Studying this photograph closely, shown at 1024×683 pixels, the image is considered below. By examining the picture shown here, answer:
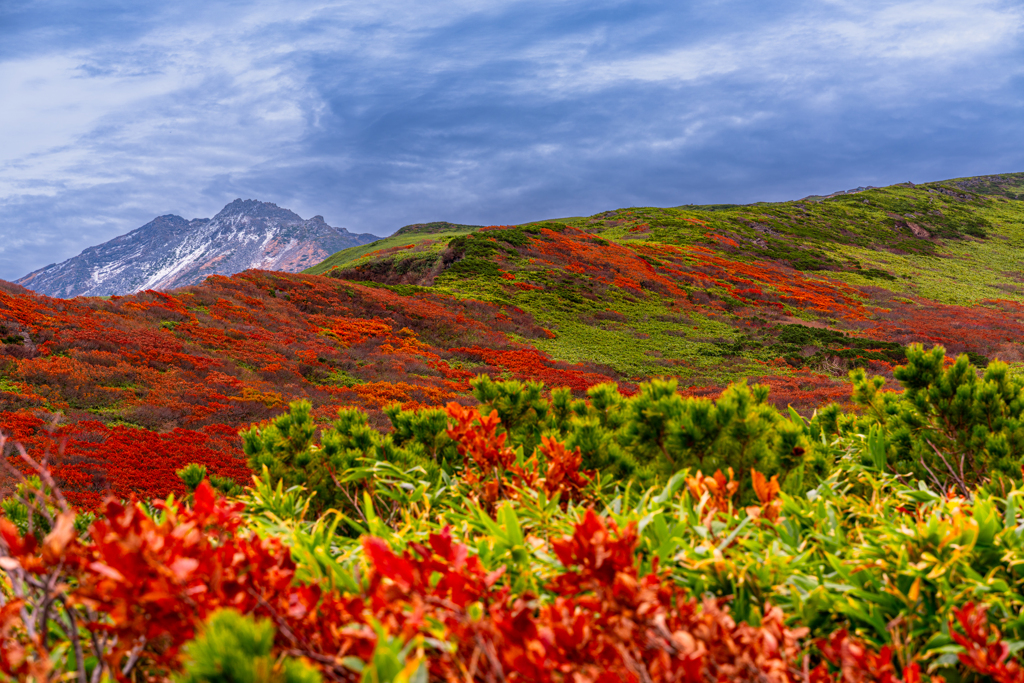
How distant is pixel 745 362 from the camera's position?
21.0m

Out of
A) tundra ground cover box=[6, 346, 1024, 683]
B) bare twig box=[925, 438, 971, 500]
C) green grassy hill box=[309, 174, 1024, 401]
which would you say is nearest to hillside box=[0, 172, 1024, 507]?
green grassy hill box=[309, 174, 1024, 401]

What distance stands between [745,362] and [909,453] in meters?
18.7

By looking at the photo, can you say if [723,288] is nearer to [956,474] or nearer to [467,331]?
[467,331]

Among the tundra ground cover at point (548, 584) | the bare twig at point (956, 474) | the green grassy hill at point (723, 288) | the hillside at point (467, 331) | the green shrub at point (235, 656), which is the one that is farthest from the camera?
the green grassy hill at point (723, 288)

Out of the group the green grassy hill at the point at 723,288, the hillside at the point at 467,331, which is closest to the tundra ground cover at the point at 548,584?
the hillside at the point at 467,331

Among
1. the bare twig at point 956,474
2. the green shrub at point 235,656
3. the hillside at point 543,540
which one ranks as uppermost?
the green shrub at point 235,656

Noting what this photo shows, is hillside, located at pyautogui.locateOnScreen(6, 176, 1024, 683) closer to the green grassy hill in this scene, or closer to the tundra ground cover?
the tundra ground cover

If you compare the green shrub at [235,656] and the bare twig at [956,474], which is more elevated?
the green shrub at [235,656]

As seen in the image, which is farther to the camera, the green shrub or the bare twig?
the bare twig

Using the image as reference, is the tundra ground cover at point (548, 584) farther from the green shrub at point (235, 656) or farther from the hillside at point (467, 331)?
the hillside at point (467, 331)

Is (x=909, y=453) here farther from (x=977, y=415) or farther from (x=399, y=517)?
(x=399, y=517)

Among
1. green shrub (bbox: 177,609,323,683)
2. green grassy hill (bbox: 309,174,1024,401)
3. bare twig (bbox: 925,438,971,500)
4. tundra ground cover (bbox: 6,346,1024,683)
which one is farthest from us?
green grassy hill (bbox: 309,174,1024,401)

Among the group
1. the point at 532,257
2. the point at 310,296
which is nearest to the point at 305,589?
the point at 310,296

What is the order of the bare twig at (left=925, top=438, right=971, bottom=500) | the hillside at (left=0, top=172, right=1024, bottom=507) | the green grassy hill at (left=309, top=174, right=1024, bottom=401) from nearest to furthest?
the bare twig at (left=925, top=438, right=971, bottom=500) → the hillside at (left=0, top=172, right=1024, bottom=507) → the green grassy hill at (left=309, top=174, right=1024, bottom=401)
